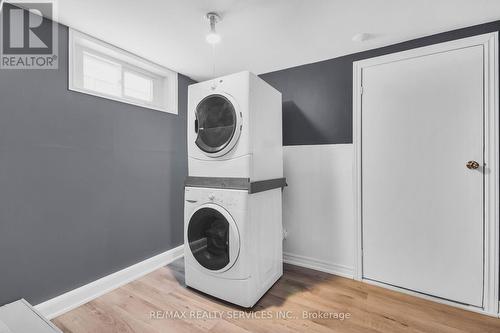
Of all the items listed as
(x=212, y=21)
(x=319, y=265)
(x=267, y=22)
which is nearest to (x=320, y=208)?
(x=319, y=265)

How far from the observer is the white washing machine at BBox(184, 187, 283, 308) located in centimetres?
173

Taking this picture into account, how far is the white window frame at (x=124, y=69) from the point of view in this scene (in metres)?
1.84

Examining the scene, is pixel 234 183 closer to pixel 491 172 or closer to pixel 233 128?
pixel 233 128

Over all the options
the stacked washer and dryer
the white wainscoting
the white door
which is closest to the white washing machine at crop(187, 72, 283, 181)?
the stacked washer and dryer

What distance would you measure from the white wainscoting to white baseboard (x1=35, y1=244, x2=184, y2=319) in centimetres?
140

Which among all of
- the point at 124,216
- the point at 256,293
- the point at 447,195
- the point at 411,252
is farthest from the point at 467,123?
Answer: the point at 124,216

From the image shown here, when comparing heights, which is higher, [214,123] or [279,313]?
[214,123]

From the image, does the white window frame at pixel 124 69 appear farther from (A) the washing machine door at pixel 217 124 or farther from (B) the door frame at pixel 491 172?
(B) the door frame at pixel 491 172

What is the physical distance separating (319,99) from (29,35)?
2457 mm

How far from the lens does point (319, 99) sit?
244cm

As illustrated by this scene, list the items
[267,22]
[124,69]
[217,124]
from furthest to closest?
[124,69] → [217,124] → [267,22]

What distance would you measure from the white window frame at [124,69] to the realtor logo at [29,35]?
13 centimetres

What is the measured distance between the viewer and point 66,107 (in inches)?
70.3

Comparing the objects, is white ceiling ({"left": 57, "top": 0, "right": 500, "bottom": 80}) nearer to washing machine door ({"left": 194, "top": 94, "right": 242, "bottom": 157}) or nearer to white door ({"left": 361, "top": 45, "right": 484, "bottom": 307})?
white door ({"left": 361, "top": 45, "right": 484, "bottom": 307})
